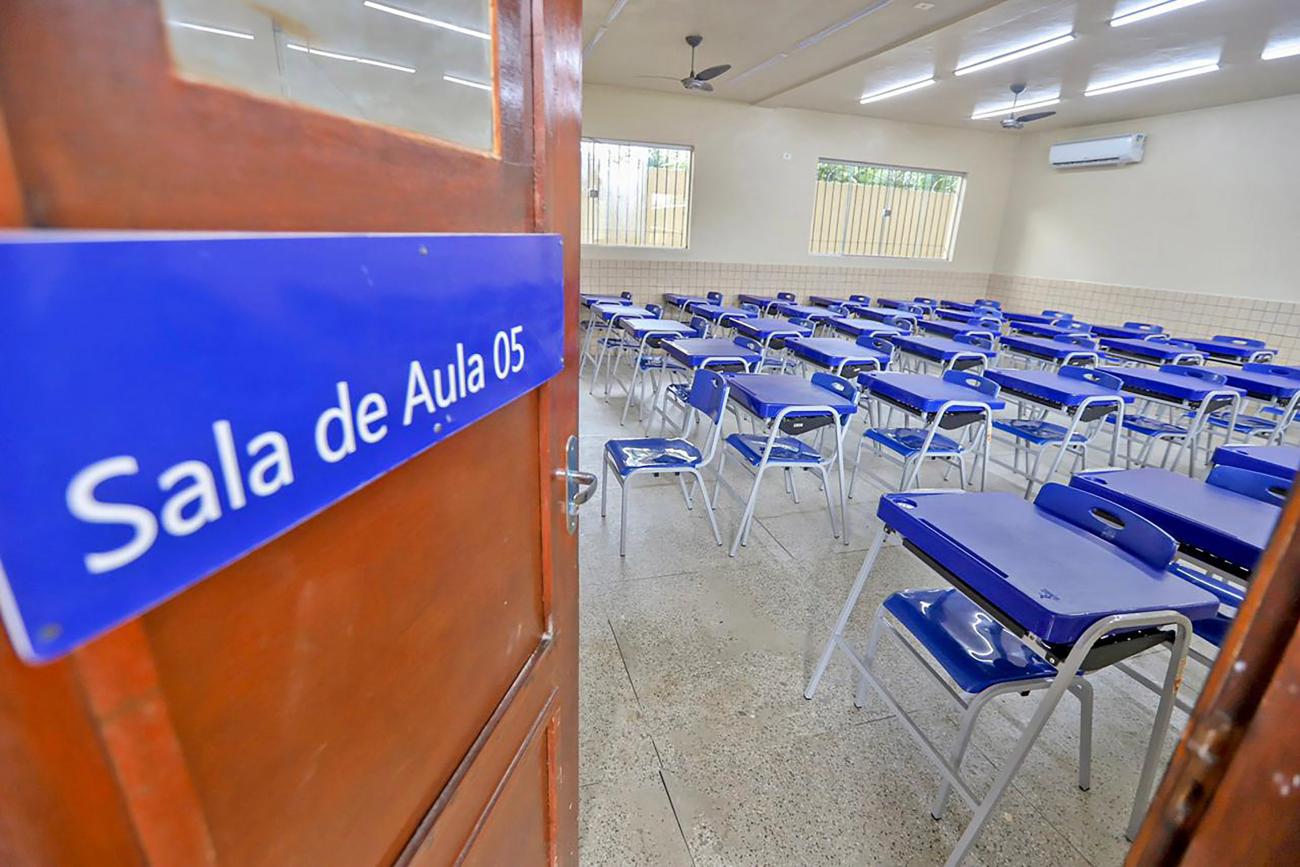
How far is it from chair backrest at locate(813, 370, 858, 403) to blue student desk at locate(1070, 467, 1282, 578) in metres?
1.14

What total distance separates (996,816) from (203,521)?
187cm

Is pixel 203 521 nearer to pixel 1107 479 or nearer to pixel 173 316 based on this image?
pixel 173 316

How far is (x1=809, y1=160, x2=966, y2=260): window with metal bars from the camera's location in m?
7.76

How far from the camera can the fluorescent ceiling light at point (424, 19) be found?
0.48m

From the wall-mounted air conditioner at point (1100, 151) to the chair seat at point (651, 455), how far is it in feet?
24.5

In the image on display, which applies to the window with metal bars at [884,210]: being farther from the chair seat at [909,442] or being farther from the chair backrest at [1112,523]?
the chair backrest at [1112,523]

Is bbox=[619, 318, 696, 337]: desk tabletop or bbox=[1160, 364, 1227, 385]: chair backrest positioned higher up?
bbox=[619, 318, 696, 337]: desk tabletop

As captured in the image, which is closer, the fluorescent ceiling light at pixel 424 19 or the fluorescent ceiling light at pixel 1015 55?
the fluorescent ceiling light at pixel 424 19

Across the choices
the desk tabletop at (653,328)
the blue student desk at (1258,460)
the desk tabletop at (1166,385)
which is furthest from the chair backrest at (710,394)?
the desk tabletop at (1166,385)

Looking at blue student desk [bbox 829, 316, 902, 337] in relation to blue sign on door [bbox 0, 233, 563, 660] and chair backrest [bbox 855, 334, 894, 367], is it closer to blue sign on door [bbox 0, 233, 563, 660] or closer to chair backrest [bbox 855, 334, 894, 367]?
chair backrest [bbox 855, 334, 894, 367]

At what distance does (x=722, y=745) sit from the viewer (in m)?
1.61

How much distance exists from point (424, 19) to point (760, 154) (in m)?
7.50

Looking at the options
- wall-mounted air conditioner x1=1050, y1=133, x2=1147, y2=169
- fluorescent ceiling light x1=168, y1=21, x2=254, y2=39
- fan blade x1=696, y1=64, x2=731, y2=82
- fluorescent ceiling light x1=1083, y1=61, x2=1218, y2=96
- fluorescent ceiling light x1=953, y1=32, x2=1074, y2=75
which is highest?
fluorescent ceiling light x1=953, y1=32, x2=1074, y2=75

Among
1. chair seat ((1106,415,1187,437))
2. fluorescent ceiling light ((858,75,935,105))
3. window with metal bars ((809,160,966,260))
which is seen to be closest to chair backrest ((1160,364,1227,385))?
chair seat ((1106,415,1187,437))
